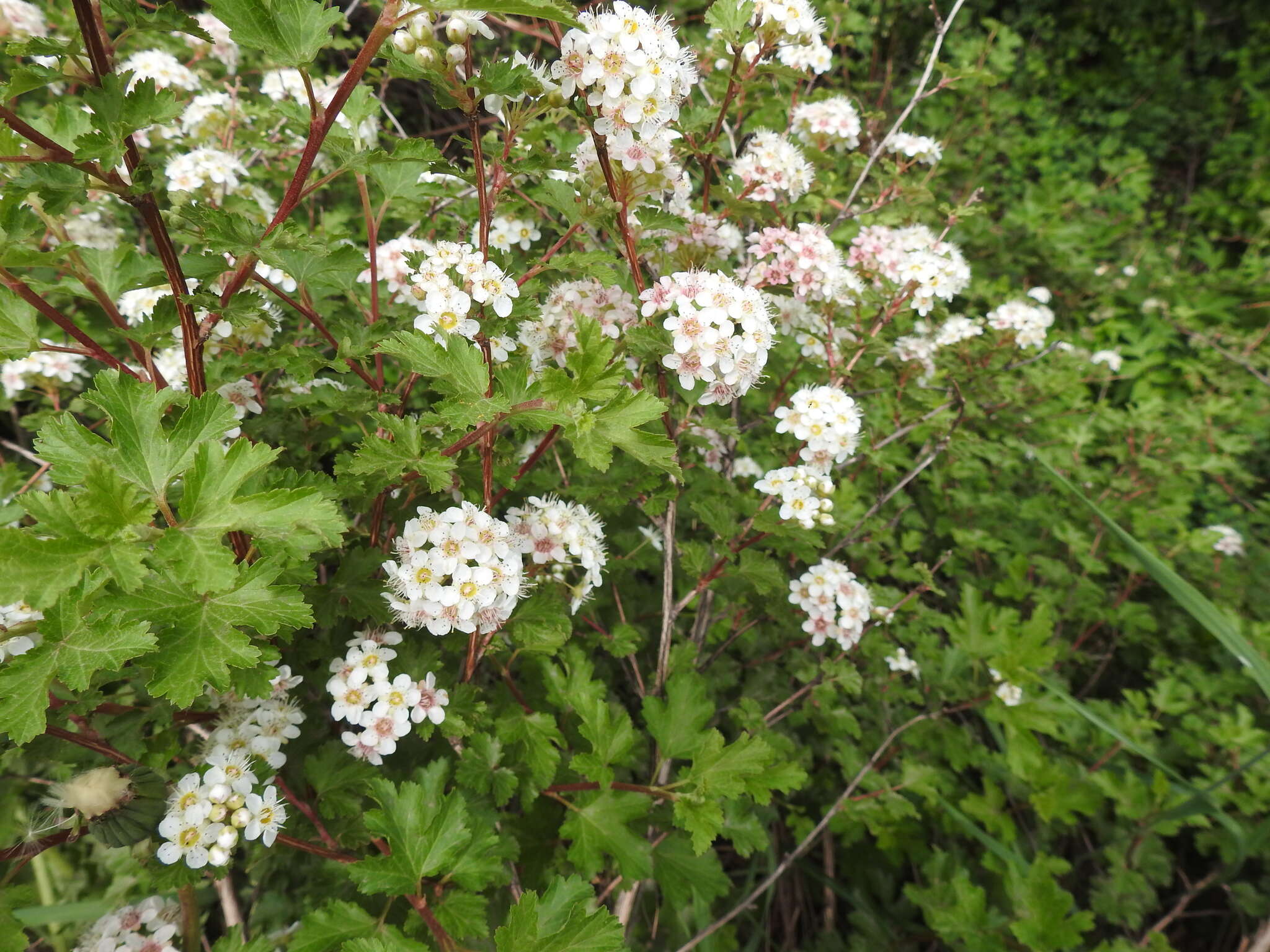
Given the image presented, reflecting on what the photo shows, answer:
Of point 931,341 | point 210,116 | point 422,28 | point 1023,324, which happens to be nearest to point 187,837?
point 422,28

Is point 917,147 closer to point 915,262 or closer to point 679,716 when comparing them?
point 915,262

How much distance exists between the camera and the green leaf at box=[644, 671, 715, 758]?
1494 mm

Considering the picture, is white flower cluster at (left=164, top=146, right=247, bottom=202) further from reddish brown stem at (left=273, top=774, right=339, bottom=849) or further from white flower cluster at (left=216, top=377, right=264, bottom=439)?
reddish brown stem at (left=273, top=774, right=339, bottom=849)

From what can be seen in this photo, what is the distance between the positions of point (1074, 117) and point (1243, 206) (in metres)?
1.62

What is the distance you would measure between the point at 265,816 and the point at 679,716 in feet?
2.64

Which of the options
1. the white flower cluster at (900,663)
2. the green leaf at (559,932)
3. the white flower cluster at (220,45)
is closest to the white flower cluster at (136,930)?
the green leaf at (559,932)

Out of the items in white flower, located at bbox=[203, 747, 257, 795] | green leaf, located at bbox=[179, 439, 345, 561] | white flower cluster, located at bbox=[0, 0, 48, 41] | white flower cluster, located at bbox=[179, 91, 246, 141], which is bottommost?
white flower, located at bbox=[203, 747, 257, 795]

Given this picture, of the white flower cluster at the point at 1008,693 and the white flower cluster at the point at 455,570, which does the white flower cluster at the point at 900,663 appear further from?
the white flower cluster at the point at 455,570

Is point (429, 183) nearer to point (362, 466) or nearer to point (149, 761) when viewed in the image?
point (362, 466)

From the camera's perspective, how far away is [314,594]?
125cm

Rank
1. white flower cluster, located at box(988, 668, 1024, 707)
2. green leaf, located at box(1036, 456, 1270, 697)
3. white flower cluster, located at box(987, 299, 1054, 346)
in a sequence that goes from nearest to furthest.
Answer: green leaf, located at box(1036, 456, 1270, 697), white flower cluster, located at box(988, 668, 1024, 707), white flower cluster, located at box(987, 299, 1054, 346)

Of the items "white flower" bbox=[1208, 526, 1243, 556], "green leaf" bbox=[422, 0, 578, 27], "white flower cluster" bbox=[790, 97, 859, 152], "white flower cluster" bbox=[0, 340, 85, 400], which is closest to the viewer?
"green leaf" bbox=[422, 0, 578, 27]

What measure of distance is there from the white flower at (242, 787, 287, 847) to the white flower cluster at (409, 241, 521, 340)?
813mm

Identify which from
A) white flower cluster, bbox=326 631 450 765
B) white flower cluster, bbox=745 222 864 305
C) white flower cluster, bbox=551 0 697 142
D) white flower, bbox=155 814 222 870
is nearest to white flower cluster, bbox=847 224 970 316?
white flower cluster, bbox=745 222 864 305
